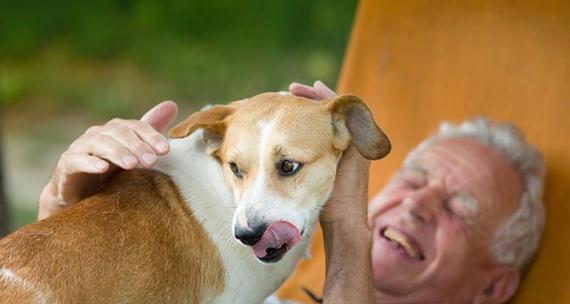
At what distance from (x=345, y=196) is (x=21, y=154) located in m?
3.97

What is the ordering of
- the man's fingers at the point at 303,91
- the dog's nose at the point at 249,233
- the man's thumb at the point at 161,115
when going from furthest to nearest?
1. the man's thumb at the point at 161,115
2. the man's fingers at the point at 303,91
3. the dog's nose at the point at 249,233

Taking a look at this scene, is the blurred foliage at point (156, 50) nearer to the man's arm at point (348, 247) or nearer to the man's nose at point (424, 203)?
the man's nose at point (424, 203)

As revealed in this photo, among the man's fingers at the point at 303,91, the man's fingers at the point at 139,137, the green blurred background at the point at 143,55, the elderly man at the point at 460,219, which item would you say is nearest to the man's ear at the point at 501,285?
the elderly man at the point at 460,219

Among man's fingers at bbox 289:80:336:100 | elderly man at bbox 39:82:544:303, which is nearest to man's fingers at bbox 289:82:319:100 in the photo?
man's fingers at bbox 289:80:336:100

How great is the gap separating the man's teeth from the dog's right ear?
0.73 metres

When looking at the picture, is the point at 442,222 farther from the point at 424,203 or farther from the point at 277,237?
the point at 277,237

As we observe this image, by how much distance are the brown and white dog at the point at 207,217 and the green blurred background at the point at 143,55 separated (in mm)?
3794

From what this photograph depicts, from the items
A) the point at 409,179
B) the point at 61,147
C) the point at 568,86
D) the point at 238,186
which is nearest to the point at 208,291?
the point at 238,186

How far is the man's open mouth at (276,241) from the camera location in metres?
1.79

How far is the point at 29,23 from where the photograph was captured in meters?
6.41

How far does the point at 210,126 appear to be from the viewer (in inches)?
76.6

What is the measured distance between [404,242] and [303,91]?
2.16ft

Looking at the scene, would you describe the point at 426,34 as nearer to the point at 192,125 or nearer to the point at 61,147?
the point at 192,125

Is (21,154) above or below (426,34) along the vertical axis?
below
